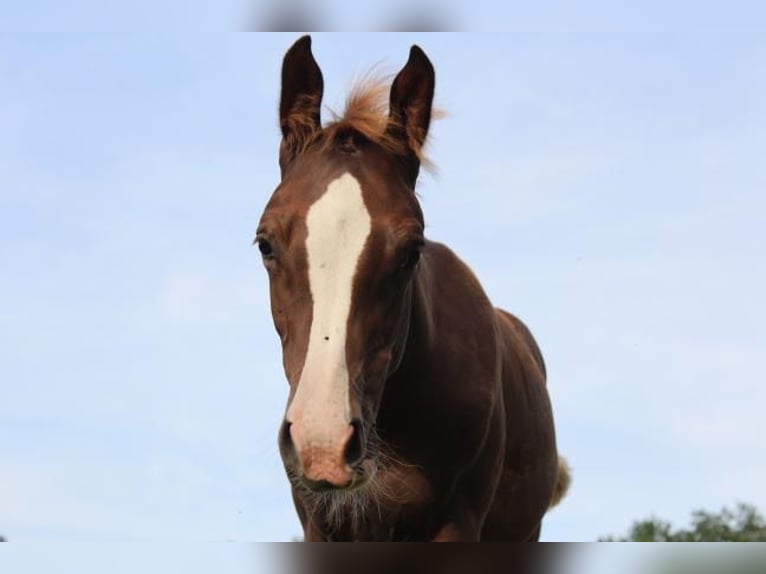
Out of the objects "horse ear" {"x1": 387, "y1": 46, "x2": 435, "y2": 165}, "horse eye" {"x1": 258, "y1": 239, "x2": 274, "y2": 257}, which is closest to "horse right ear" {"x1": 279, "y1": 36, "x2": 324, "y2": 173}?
"horse ear" {"x1": 387, "y1": 46, "x2": 435, "y2": 165}

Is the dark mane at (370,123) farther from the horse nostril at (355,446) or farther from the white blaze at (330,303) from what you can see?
the horse nostril at (355,446)

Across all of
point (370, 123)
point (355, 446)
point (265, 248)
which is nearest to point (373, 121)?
point (370, 123)

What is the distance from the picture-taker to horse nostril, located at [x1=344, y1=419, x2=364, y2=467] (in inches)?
188

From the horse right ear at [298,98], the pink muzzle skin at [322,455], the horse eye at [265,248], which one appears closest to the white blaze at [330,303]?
the pink muzzle skin at [322,455]

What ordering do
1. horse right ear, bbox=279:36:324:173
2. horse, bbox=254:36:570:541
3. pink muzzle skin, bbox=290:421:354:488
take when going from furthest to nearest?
horse right ear, bbox=279:36:324:173 < horse, bbox=254:36:570:541 < pink muzzle skin, bbox=290:421:354:488

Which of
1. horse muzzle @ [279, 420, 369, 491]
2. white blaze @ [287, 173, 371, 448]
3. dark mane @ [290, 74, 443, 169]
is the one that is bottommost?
horse muzzle @ [279, 420, 369, 491]

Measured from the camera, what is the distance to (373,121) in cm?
596

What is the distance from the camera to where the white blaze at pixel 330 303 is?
4.75 m

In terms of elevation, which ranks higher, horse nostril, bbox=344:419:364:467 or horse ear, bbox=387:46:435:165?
horse ear, bbox=387:46:435:165

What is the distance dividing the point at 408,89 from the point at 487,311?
160cm

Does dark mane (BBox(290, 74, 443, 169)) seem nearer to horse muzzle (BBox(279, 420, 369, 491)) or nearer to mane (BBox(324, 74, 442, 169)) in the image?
mane (BBox(324, 74, 442, 169))

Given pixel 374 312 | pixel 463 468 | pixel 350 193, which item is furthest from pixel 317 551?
pixel 463 468

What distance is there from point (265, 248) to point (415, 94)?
128cm

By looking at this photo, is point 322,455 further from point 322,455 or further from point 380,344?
point 380,344
